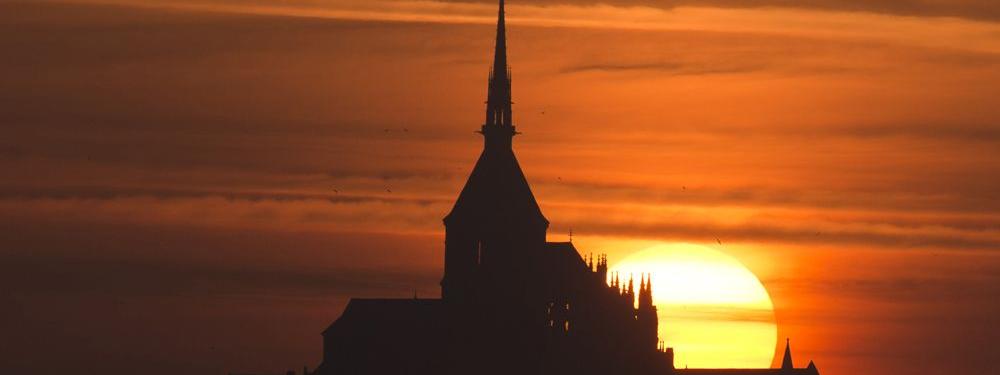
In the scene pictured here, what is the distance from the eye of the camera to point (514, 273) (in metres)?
188

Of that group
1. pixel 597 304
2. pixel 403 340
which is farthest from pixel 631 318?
pixel 403 340

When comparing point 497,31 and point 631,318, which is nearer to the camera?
point 631,318

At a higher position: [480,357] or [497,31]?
[497,31]

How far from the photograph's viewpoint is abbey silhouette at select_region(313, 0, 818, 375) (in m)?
185

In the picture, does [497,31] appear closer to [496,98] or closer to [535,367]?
[496,98]

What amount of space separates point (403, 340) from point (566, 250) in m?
12.4

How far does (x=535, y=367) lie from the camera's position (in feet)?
604

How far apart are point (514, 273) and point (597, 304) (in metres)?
7.44

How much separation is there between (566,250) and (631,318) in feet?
30.1

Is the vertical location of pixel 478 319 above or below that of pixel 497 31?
below

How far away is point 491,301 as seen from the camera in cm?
18900

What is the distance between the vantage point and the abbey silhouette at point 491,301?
185 m

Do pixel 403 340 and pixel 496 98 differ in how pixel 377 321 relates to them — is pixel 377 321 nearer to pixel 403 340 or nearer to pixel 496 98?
pixel 403 340

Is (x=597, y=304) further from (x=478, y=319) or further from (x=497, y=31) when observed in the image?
(x=497, y=31)
